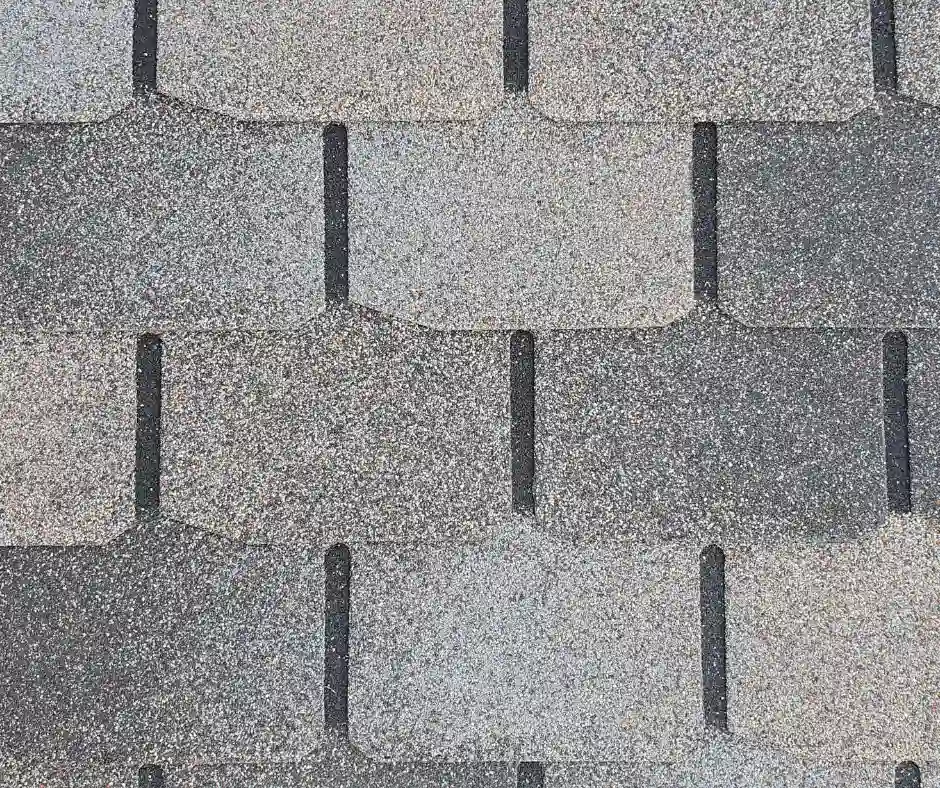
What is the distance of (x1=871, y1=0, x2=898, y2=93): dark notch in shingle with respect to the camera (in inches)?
35.0

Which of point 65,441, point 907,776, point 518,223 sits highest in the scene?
point 518,223

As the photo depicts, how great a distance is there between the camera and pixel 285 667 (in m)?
0.87

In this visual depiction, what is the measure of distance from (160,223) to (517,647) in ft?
1.72

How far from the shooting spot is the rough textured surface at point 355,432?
858 millimetres

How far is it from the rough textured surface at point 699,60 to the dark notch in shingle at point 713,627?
428 millimetres

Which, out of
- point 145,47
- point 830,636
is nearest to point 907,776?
point 830,636

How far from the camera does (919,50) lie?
0.89 metres

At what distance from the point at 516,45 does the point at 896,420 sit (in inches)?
20.4

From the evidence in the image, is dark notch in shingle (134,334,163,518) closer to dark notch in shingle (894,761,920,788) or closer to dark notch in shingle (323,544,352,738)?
dark notch in shingle (323,544,352,738)

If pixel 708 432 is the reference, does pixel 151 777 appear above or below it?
below

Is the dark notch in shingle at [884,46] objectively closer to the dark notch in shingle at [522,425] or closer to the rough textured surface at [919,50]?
the rough textured surface at [919,50]

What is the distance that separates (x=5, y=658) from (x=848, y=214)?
2.97 feet

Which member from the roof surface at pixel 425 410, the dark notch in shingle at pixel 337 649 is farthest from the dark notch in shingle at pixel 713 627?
the dark notch in shingle at pixel 337 649

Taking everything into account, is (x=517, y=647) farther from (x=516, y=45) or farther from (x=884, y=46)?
(x=884, y=46)
